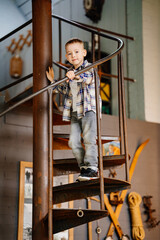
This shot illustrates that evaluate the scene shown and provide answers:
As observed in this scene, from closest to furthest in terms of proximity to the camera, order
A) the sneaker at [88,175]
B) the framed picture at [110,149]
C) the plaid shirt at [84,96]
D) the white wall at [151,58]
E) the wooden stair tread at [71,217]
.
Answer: the wooden stair tread at [71,217] → the sneaker at [88,175] → the plaid shirt at [84,96] → the framed picture at [110,149] → the white wall at [151,58]

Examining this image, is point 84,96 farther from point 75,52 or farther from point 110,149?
point 110,149

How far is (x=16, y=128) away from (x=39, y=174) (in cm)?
162

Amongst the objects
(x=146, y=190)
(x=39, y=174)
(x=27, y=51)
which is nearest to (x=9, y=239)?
(x=39, y=174)

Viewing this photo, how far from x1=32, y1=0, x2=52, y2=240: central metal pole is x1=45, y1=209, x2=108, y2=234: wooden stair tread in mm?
116

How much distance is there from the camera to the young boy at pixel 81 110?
3.68 meters

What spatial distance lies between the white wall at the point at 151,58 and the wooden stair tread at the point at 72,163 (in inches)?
118

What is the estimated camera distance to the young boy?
368 centimetres

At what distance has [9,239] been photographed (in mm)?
4836

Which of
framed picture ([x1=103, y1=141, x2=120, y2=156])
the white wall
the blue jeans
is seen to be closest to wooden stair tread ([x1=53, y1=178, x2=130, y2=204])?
the blue jeans

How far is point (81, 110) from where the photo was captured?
382 centimetres

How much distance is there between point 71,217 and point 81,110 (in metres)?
0.94

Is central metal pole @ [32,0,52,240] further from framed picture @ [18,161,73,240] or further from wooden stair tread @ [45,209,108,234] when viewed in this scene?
framed picture @ [18,161,73,240]

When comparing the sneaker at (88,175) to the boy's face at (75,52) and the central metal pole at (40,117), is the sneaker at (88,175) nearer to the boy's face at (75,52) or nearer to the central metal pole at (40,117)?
the central metal pole at (40,117)

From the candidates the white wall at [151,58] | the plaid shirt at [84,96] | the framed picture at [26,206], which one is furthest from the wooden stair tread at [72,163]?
the white wall at [151,58]
